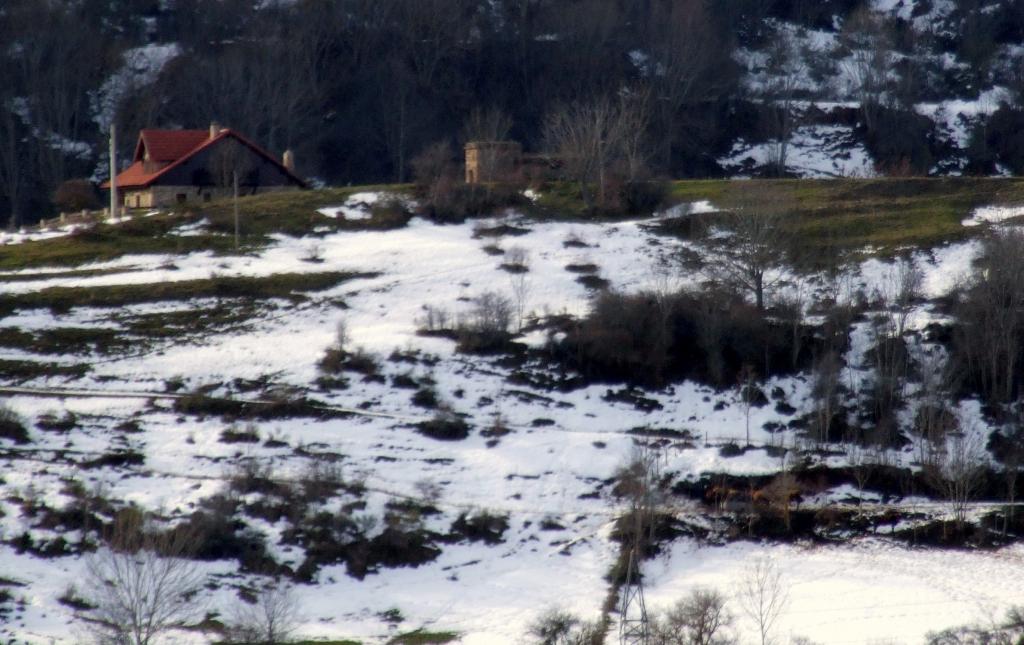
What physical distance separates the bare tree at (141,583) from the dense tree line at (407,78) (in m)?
52.2

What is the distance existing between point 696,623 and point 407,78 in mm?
68317

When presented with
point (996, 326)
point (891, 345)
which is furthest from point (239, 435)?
point (996, 326)

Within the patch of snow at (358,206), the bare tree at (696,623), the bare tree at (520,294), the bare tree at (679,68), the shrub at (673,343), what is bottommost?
the bare tree at (696,623)

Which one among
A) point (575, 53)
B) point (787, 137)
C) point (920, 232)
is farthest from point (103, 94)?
point (920, 232)

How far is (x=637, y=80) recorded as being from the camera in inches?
3816

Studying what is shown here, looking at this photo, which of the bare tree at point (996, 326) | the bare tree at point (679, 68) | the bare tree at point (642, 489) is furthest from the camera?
the bare tree at point (679, 68)

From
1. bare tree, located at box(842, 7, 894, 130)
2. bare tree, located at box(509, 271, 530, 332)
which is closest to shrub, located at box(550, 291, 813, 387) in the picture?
bare tree, located at box(509, 271, 530, 332)

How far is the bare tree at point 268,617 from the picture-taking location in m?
29.3

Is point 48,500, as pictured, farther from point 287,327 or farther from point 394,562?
point 287,327

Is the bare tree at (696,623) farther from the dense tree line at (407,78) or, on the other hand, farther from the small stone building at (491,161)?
the dense tree line at (407,78)

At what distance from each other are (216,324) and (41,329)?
6182 millimetres

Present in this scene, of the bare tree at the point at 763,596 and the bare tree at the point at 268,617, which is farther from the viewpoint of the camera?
the bare tree at the point at 763,596

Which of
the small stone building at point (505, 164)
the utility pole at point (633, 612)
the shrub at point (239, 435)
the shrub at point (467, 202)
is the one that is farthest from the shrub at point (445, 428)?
the small stone building at point (505, 164)

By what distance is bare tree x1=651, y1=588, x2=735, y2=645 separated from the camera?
2899cm
